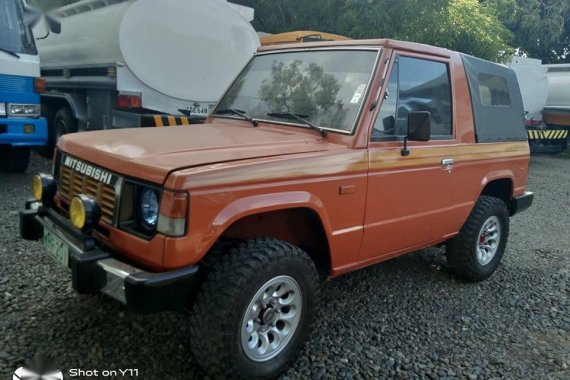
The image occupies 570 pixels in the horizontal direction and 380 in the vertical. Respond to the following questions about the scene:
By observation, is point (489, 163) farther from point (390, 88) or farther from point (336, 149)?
point (336, 149)

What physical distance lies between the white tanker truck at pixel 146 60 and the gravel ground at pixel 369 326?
260 centimetres

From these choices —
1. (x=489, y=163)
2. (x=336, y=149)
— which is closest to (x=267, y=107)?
(x=336, y=149)

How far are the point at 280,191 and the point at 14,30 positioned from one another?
210 inches

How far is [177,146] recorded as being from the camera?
269 cm

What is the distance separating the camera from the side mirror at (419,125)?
10.2 feet

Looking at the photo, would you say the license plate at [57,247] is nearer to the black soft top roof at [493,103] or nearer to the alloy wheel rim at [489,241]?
the black soft top roof at [493,103]

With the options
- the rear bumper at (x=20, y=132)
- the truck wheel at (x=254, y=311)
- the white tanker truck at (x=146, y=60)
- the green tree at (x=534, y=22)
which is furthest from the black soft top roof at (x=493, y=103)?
the green tree at (x=534, y=22)

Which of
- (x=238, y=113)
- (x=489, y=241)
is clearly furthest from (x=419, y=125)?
(x=489, y=241)

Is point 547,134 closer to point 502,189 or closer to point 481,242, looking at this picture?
point 502,189

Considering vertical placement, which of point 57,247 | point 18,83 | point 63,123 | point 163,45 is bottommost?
point 57,247

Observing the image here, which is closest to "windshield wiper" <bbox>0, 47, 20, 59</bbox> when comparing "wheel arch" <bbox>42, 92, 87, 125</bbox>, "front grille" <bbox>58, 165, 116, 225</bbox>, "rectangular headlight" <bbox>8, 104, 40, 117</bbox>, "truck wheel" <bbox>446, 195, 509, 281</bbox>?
"rectangular headlight" <bbox>8, 104, 40, 117</bbox>

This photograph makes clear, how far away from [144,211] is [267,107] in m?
1.45

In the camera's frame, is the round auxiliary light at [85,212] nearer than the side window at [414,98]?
Yes

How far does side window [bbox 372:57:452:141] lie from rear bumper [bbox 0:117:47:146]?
4911 millimetres
